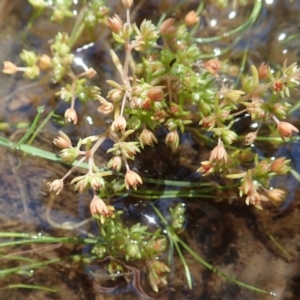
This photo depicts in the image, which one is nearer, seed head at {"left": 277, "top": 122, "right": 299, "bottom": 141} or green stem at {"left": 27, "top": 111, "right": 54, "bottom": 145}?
seed head at {"left": 277, "top": 122, "right": 299, "bottom": 141}

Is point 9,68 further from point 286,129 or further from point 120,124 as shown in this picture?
point 286,129

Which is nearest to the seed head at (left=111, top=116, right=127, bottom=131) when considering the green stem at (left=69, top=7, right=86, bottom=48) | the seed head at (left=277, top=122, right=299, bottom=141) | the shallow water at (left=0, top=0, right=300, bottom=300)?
the shallow water at (left=0, top=0, right=300, bottom=300)

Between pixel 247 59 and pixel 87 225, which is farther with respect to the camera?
pixel 247 59

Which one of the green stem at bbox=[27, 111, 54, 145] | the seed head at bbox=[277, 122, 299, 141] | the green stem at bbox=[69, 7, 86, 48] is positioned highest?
the green stem at bbox=[69, 7, 86, 48]

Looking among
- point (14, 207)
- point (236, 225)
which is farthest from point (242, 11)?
point (14, 207)

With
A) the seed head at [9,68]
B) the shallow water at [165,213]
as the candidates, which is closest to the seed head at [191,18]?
the shallow water at [165,213]

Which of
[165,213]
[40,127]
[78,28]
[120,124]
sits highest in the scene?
[78,28]

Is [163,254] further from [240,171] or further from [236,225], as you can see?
[240,171]

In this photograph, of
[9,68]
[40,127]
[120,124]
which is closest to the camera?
[120,124]

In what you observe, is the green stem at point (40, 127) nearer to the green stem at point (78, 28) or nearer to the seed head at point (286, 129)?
the green stem at point (78, 28)

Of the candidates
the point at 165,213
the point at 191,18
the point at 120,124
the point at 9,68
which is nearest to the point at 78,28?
the point at 9,68

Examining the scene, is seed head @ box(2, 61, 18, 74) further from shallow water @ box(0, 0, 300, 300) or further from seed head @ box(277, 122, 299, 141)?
seed head @ box(277, 122, 299, 141)
